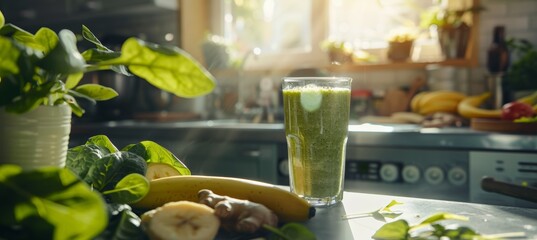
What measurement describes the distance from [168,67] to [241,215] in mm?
190

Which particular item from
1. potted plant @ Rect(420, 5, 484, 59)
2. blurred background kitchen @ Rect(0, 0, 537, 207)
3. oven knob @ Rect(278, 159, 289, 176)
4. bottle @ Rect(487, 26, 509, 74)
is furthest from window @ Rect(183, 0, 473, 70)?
oven knob @ Rect(278, 159, 289, 176)

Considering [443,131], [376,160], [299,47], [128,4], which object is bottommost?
[376,160]

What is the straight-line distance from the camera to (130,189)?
1.68 feet

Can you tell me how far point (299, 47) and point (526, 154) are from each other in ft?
5.22

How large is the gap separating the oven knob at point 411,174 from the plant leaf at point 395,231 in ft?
4.20

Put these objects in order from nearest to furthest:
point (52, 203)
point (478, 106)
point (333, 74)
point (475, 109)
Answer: point (52, 203) < point (475, 109) < point (478, 106) < point (333, 74)

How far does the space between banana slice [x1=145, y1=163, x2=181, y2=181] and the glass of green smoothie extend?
19 centimetres

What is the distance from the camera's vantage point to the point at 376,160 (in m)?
1.80

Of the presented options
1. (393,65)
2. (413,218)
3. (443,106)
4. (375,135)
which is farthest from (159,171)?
(393,65)

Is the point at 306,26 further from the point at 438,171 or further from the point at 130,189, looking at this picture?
the point at 130,189

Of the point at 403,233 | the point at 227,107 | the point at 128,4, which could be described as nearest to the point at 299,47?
the point at 227,107

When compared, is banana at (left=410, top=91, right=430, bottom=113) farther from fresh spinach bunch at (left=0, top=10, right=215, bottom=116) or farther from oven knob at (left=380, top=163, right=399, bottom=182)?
fresh spinach bunch at (left=0, top=10, right=215, bottom=116)

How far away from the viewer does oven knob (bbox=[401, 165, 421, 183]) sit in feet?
5.68

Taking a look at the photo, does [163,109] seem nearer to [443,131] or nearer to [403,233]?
[443,131]
